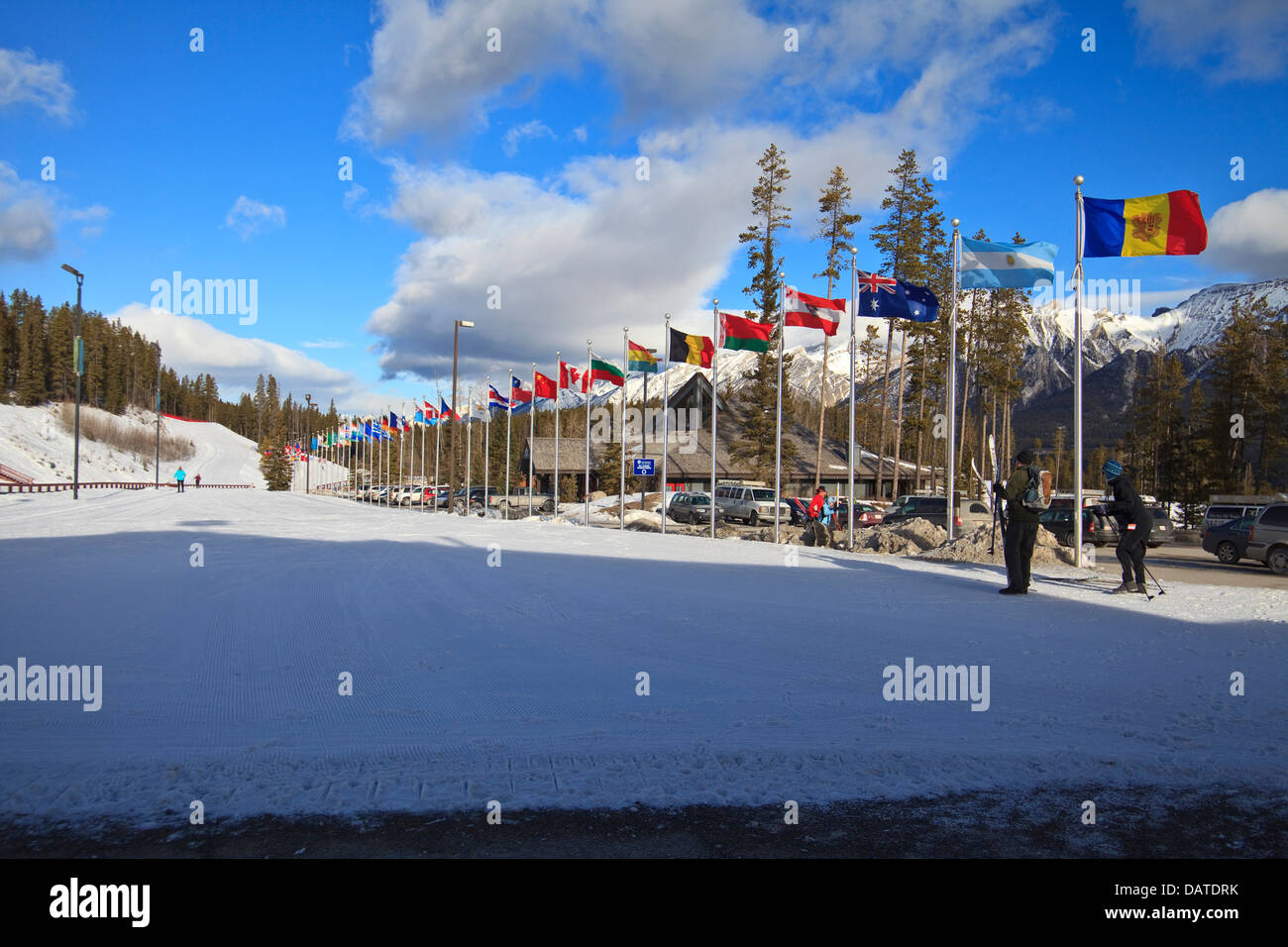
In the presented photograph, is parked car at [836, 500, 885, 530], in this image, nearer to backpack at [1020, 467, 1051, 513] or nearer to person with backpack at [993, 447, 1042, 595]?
person with backpack at [993, 447, 1042, 595]

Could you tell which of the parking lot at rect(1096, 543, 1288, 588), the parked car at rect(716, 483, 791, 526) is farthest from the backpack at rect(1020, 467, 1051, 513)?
the parked car at rect(716, 483, 791, 526)

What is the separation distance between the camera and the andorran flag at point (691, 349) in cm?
2770

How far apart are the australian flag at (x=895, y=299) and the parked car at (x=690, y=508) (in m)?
20.0

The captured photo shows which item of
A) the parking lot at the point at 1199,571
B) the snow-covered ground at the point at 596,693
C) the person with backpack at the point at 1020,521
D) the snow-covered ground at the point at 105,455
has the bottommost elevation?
the parking lot at the point at 1199,571

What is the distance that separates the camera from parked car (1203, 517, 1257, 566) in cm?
2325

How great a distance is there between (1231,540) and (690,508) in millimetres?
24450

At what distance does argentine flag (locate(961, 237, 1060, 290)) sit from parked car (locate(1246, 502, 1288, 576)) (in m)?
9.09

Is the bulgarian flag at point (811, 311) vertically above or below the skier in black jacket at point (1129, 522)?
above

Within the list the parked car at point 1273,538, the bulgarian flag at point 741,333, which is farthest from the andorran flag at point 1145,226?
the bulgarian flag at point 741,333

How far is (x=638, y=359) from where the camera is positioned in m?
29.6

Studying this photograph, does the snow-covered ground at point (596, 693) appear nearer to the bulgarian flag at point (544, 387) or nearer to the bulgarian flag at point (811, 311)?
the bulgarian flag at point (811, 311)
